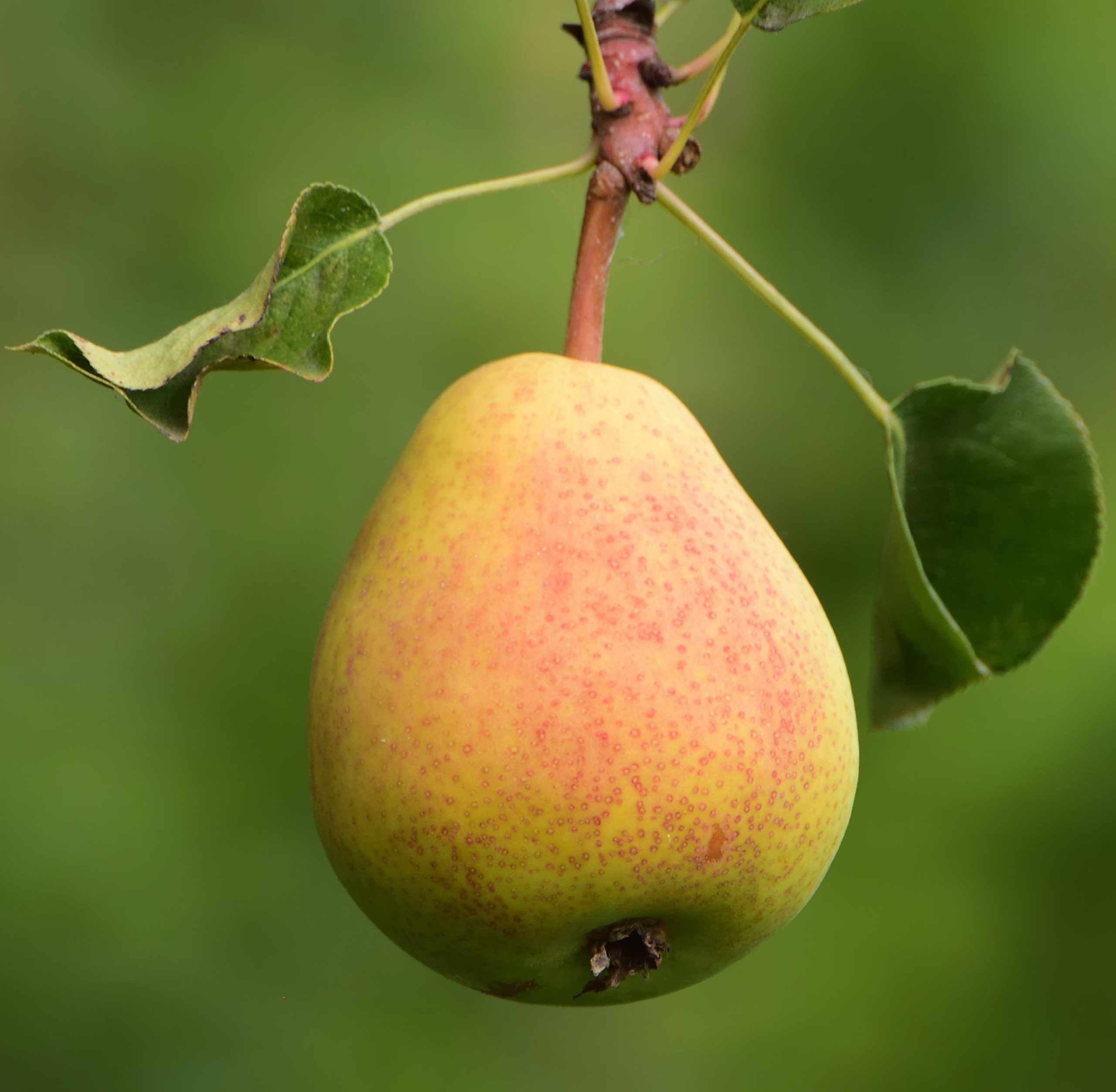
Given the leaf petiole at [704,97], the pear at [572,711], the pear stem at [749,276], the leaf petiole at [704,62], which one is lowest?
the pear at [572,711]

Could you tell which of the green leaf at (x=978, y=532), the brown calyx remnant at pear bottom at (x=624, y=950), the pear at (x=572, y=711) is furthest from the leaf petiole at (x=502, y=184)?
the brown calyx remnant at pear bottom at (x=624, y=950)

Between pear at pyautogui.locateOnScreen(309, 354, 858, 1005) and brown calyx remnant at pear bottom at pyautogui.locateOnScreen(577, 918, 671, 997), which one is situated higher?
pear at pyautogui.locateOnScreen(309, 354, 858, 1005)

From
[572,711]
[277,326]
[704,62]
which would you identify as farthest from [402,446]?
[572,711]

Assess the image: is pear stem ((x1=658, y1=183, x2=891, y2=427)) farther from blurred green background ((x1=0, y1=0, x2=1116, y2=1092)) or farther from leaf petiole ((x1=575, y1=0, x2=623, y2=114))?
blurred green background ((x1=0, y1=0, x2=1116, y2=1092))

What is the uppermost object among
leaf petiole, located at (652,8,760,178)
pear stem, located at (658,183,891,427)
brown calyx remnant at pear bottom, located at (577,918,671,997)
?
leaf petiole, located at (652,8,760,178)

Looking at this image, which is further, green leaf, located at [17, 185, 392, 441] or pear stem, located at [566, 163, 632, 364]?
pear stem, located at [566, 163, 632, 364]

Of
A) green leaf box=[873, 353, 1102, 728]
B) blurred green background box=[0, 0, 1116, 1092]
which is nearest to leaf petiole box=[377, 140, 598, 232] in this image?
green leaf box=[873, 353, 1102, 728]

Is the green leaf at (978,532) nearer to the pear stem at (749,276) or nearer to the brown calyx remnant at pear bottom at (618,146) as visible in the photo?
the pear stem at (749,276)
